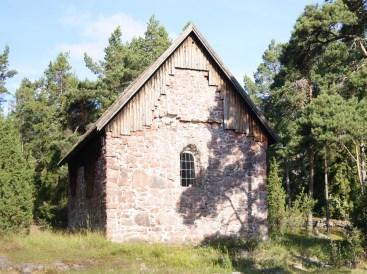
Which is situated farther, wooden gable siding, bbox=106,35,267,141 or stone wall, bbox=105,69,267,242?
wooden gable siding, bbox=106,35,267,141

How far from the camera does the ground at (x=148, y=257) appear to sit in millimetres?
15062

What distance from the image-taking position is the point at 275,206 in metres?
27.1

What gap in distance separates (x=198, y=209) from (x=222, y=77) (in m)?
5.60

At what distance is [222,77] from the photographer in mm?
21859

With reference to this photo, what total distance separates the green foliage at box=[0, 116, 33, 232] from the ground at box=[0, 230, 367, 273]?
1.73m

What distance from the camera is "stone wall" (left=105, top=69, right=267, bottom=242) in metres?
19.5

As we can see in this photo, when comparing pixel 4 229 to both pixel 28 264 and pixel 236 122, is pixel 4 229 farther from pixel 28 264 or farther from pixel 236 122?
pixel 236 122

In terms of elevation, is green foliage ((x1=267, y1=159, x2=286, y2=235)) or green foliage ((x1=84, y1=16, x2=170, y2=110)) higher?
green foliage ((x1=84, y1=16, x2=170, y2=110))

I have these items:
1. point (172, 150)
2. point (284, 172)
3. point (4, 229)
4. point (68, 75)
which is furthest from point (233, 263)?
point (68, 75)

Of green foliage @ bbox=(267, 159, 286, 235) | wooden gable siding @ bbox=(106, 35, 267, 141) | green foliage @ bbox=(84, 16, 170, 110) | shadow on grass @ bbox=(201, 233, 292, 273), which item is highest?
green foliage @ bbox=(84, 16, 170, 110)

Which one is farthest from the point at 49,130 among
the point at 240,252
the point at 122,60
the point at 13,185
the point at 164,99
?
the point at 240,252

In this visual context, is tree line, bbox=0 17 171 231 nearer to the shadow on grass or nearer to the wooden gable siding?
the wooden gable siding

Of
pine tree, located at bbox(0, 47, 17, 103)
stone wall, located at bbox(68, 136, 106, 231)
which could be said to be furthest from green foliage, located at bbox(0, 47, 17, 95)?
stone wall, located at bbox(68, 136, 106, 231)

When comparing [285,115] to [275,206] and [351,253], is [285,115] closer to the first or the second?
[275,206]
